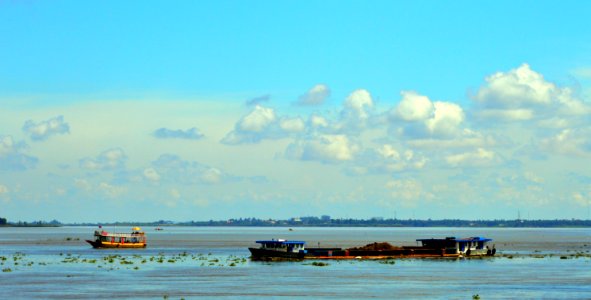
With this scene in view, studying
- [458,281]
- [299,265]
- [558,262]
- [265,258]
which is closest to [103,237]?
[265,258]

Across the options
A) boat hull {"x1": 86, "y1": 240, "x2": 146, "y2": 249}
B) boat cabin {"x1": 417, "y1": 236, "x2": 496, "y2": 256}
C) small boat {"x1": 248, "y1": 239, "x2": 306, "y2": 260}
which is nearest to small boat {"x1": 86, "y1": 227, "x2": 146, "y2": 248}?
boat hull {"x1": 86, "y1": 240, "x2": 146, "y2": 249}

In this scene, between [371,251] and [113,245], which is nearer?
[371,251]

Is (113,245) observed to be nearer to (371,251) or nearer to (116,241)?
(116,241)

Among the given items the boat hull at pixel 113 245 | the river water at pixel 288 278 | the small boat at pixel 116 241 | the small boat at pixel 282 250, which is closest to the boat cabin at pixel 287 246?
the small boat at pixel 282 250

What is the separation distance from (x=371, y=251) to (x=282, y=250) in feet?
41.9

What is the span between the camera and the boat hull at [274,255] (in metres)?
128

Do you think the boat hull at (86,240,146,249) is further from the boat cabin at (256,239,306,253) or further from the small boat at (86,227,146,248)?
the boat cabin at (256,239,306,253)

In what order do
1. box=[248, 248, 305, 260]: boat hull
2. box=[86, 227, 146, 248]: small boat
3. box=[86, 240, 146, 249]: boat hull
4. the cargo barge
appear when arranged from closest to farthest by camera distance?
1. box=[248, 248, 305, 260]: boat hull
2. the cargo barge
3. box=[86, 240, 146, 249]: boat hull
4. box=[86, 227, 146, 248]: small boat

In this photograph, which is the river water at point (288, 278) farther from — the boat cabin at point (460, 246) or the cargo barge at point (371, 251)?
the boat cabin at point (460, 246)

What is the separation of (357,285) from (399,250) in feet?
165

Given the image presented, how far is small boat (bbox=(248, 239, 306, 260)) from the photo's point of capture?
12788cm

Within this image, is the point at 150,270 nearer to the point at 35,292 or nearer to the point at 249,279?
the point at 249,279

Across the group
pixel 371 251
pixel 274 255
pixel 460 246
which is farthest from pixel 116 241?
pixel 460 246

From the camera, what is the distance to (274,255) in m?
129
